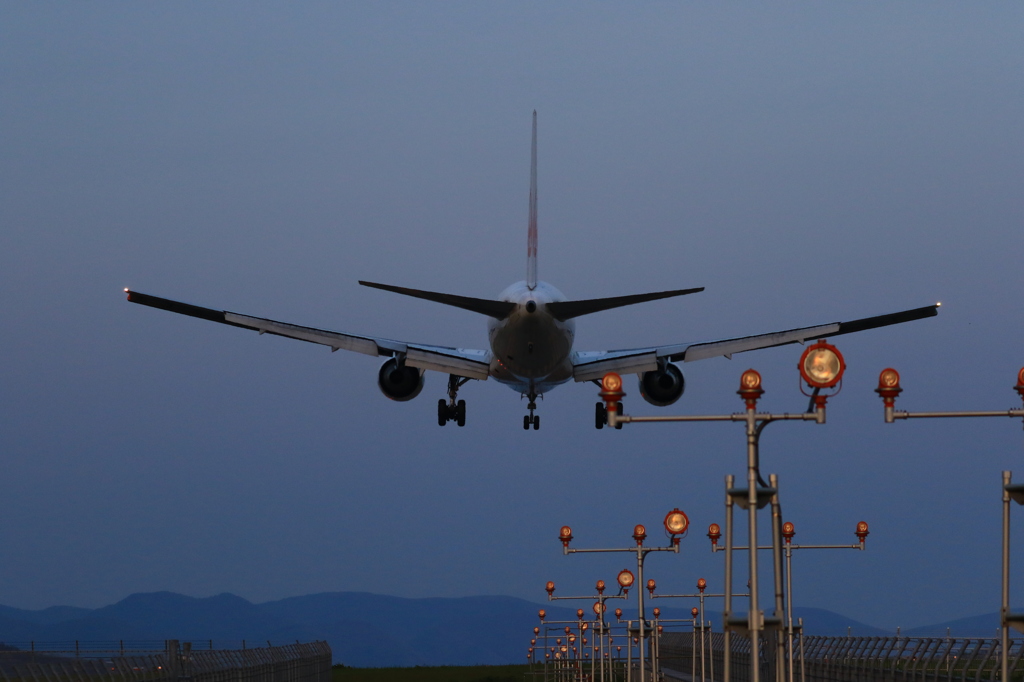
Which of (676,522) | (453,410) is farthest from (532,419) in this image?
(676,522)

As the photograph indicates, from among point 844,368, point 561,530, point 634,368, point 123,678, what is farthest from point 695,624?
point 844,368

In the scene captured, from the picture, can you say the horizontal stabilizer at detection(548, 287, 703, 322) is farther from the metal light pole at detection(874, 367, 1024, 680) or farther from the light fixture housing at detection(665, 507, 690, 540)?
the metal light pole at detection(874, 367, 1024, 680)

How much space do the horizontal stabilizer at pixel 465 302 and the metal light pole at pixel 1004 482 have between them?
78.3ft

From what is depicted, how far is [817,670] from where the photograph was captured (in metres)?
53.1

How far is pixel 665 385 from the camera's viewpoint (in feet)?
184

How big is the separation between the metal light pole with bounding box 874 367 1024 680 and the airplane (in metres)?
27.2

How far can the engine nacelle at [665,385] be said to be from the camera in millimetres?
56094

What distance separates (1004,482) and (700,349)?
3360 centimetres

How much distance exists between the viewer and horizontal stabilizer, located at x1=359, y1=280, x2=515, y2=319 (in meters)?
43.8

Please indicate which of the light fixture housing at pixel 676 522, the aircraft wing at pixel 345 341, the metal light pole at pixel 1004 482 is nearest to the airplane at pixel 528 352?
the aircraft wing at pixel 345 341

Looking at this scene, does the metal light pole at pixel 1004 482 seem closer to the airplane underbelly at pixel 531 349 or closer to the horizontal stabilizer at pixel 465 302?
the horizontal stabilizer at pixel 465 302

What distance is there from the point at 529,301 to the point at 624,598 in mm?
12091

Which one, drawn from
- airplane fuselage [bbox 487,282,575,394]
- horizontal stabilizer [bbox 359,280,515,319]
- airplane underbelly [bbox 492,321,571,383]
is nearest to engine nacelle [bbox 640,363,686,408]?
airplane fuselage [bbox 487,282,575,394]

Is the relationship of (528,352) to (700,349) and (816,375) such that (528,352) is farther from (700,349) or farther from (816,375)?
(816,375)
